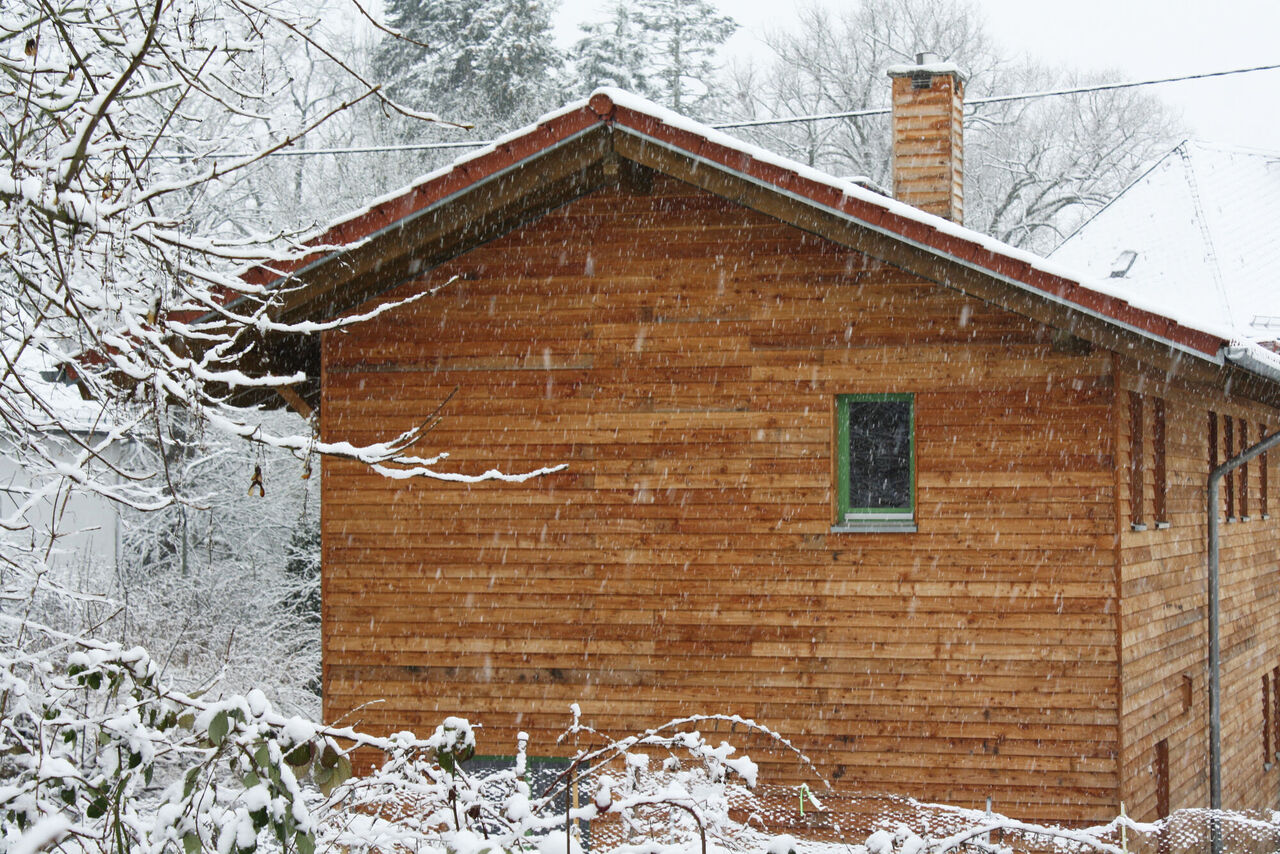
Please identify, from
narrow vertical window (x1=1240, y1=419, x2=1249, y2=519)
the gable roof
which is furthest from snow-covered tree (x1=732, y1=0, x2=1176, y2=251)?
the gable roof

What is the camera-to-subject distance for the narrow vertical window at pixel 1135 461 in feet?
33.2

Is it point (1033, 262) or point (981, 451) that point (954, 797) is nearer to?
point (981, 451)

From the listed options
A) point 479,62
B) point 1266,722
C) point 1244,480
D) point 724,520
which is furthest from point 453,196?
point 479,62

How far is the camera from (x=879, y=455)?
392 inches

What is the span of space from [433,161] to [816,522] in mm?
22575

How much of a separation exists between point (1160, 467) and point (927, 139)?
4.48m

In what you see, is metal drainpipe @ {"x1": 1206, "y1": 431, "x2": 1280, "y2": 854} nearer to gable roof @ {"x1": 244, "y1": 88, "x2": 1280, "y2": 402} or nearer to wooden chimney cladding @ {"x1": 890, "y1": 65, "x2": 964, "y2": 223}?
gable roof @ {"x1": 244, "y1": 88, "x2": 1280, "y2": 402}

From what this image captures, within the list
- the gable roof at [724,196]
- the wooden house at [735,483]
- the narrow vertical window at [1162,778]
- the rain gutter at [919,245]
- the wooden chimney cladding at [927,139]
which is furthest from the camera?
the wooden chimney cladding at [927,139]

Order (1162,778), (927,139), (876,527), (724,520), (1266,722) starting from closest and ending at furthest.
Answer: (876,527)
(724,520)
(1162,778)
(927,139)
(1266,722)

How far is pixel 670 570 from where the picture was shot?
998cm

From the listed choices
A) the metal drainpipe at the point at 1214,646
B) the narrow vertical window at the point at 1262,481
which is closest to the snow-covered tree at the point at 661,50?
the narrow vertical window at the point at 1262,481

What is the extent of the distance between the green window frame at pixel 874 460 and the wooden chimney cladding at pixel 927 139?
4291 millimetres

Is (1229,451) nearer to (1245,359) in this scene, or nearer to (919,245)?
(1245,359)

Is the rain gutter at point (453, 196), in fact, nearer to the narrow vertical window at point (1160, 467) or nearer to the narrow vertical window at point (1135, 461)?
the narrow vertical window at point (1135, 461)
